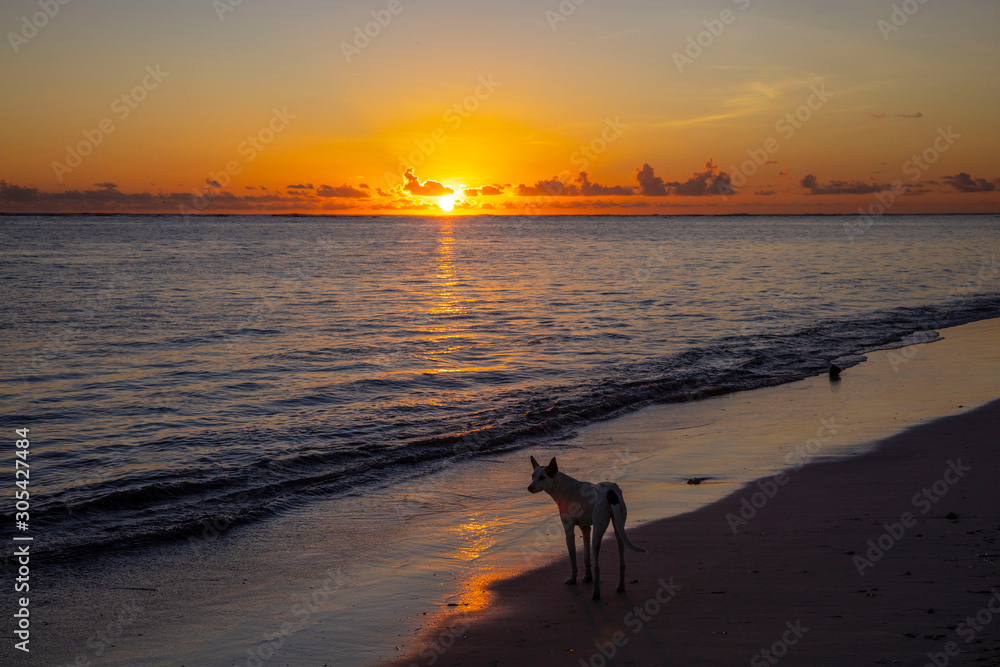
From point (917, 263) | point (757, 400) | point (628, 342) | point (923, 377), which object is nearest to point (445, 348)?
point (628, 342)

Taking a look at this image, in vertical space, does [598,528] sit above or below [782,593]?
above

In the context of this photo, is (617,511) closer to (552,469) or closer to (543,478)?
(552,469)

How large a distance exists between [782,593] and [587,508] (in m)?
2.01

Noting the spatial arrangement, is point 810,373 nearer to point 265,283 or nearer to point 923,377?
point 923,377

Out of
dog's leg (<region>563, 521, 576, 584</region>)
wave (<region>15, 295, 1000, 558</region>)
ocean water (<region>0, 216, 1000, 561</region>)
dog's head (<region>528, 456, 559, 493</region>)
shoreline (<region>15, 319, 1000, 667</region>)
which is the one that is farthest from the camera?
ocean water (<region>0, 216, 1000, 561</region>)

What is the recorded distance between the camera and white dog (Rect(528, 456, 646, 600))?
23.7 feet

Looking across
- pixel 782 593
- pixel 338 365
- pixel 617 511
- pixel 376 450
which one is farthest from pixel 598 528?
pixel 338 365

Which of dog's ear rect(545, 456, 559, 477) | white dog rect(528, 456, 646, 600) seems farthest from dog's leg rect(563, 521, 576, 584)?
dog's ear rect(545, 456, 559, 477)

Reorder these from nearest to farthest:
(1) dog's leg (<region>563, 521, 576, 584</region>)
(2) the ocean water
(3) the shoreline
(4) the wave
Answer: (3) the shoreline → (1) dog's leg (<region>563, 521, 576, 584</region>) → (4) the wave → (2) the ocean water

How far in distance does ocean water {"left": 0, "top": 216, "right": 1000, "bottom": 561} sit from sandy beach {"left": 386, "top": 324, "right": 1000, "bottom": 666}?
17.6 ft

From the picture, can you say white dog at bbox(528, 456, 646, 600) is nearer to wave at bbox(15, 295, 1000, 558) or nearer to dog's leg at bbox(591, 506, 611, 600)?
dog's leg at bbox(591, 506, 611, 600)

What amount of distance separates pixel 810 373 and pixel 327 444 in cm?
1391

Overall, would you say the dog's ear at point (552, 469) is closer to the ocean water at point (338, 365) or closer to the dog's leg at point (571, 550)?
the dog's leg at point (571, 550)

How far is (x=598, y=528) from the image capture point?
23.8ft
